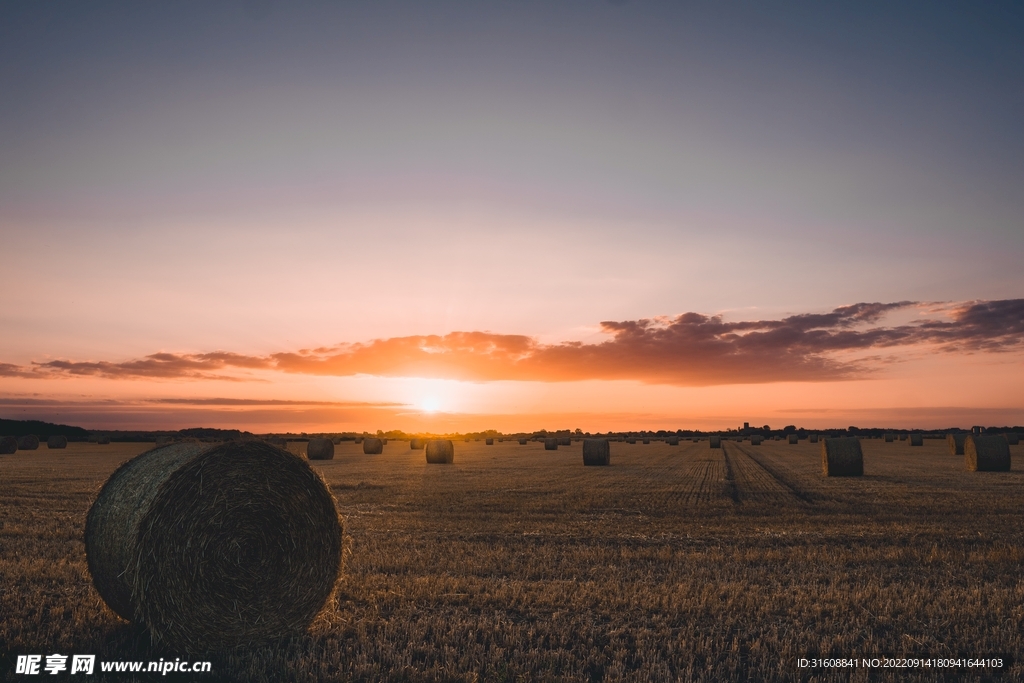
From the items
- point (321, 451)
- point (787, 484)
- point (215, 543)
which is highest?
point (215, 543)

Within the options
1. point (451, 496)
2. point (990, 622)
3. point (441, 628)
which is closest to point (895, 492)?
point (451, 496)

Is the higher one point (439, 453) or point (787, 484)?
point (439, 453)

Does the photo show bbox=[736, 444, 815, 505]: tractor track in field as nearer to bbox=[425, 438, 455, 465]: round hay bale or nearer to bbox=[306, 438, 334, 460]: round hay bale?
bbox=[425, 438, 455, 465]: round hay bale

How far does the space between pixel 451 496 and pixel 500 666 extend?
579 inches

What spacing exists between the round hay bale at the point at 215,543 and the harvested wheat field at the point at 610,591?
0.31 meters

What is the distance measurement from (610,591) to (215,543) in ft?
16.2

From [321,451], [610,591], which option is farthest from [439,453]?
[610,591]

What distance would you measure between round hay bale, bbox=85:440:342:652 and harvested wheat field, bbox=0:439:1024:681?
0.31 meters

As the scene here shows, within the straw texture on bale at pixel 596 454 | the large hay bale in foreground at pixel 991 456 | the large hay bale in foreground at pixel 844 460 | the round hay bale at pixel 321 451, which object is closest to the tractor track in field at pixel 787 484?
the large hay bale in foreground at pixel 844 460

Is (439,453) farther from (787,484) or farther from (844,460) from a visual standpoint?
(844,460)

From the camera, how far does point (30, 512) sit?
17500 millimetres

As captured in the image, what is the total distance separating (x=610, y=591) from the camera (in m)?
9.62

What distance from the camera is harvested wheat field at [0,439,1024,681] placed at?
285 inches

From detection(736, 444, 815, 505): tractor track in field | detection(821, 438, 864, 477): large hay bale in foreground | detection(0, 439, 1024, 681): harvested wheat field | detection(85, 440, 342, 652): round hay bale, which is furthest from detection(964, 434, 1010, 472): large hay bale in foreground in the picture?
detection(85, 440, 342, 652): round hay bale
